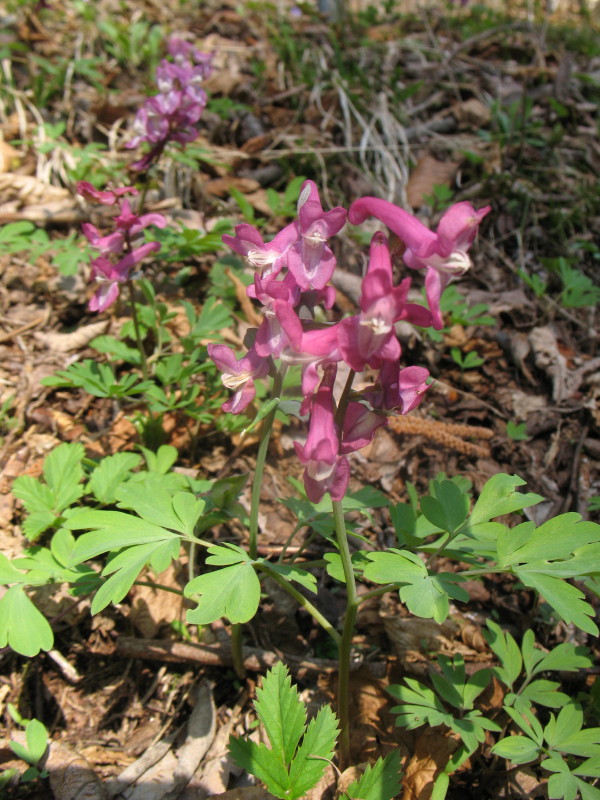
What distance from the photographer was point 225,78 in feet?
18.4

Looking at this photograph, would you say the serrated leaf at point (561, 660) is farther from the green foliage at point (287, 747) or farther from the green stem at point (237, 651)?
the green stem at point (237, 651)

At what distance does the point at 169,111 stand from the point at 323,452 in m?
3.00

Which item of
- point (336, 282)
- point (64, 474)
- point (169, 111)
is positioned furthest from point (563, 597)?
point (169, 111)

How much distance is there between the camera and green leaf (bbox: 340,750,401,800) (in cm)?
159

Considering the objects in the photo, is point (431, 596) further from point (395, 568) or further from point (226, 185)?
point (226, 185)

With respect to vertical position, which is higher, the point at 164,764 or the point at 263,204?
the point at 263,204

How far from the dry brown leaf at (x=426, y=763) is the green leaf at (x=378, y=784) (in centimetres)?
37

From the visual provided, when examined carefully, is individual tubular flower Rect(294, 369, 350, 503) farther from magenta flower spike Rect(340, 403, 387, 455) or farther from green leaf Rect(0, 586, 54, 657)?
green leaf Rect(0, 586, 54, 657)

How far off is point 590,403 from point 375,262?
2.37 meters

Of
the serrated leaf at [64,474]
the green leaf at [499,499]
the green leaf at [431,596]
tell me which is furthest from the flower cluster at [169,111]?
the green leaf at [431,596]

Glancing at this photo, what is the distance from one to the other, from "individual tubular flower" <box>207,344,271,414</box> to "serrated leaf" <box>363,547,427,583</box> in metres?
0.61

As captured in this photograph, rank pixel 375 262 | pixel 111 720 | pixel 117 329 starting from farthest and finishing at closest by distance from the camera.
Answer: pixel 117 329 → pixel 111 720 → pixel 375 262

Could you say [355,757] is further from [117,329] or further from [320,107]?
[320,107]

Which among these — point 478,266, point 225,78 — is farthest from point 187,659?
point 225,78
